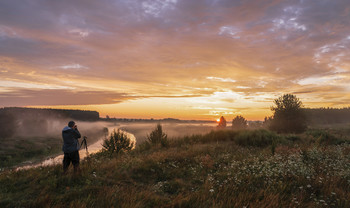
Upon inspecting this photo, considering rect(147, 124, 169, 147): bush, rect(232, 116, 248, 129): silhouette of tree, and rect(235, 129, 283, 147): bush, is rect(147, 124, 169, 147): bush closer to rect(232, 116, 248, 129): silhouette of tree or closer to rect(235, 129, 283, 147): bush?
rect(235, 129, 283, 147): bush

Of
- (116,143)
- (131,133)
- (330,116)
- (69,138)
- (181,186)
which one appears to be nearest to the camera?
(181,186)

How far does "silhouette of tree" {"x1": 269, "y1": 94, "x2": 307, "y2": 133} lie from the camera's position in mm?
31453

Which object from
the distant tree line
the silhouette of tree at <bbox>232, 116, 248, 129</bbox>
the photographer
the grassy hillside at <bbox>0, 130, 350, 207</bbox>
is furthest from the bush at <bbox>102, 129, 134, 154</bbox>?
the distant tree line

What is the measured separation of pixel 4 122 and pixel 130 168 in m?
88.3

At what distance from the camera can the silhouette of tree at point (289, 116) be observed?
31.5 meters

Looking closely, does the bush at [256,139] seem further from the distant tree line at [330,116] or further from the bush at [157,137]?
the distant tree line at [330,116]

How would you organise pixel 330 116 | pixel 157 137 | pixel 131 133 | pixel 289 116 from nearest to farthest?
pixel 157 137, pixel 289 116, pixel 330 116, pixel 131 133

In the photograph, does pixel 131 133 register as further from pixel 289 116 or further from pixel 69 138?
pixel 69 138

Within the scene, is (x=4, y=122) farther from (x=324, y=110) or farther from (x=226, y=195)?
(x=324, y=110)

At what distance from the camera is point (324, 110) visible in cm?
10438

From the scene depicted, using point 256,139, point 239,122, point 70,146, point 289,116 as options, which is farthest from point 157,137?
point 239,122

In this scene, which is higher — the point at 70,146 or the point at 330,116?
the point at 330,116

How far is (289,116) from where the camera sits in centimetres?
3175

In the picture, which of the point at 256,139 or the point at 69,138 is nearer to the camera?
the point at 69,138
